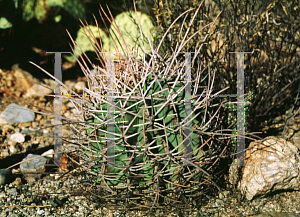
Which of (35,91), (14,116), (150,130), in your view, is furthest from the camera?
(35,91)

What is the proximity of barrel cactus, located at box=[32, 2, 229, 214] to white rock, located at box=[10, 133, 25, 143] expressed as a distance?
1.37 meters

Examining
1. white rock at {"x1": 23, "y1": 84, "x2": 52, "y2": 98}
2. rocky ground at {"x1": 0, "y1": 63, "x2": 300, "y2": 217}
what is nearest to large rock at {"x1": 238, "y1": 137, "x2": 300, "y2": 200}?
rocky ground at {"x1": 0, "y1": 63, "x2": 300, "y2": 217}

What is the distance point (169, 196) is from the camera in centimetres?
160

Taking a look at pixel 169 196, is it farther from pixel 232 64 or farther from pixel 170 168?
pixel 232 64

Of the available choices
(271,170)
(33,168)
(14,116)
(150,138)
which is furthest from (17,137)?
(271,170)

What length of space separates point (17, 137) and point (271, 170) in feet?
7.58

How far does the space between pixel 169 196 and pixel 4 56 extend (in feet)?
11.6

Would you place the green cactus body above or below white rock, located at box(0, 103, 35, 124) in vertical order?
above

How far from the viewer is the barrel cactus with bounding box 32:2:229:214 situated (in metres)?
1.43

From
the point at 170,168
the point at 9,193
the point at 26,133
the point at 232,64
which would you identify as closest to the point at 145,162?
the point at 170,168

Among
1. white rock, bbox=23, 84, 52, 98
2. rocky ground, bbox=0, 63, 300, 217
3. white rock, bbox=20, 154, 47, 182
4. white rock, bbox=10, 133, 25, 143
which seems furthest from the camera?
white rock, bbox=23, 84, 52, 98

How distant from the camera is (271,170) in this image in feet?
5.73

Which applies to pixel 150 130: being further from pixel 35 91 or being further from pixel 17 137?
pixel 35 91

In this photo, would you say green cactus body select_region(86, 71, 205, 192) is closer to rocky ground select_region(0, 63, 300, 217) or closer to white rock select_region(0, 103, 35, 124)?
rocky ground select_region(0, 63, 300, 217)
